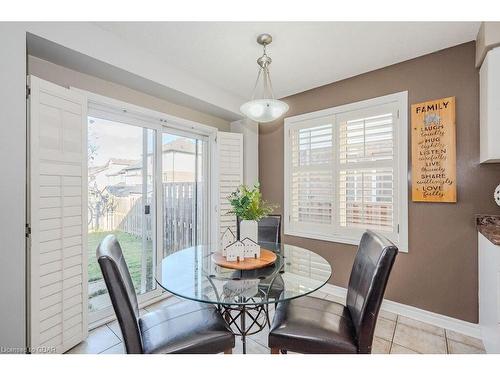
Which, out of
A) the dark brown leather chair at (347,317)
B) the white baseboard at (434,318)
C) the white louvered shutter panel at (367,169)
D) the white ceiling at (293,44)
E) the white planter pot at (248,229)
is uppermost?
the white ceiling at (293,44)

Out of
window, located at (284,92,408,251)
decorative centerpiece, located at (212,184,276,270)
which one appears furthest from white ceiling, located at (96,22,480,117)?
decorative centerpiece, located at (212,184,276,270)

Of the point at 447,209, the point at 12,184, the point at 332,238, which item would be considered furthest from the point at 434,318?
the point at 12,184

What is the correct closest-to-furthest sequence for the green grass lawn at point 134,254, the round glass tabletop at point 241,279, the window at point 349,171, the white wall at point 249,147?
the round glass tabletop at point 241,279 < the window at point 349,171 < the green grass lawn at point 134,254 < the white wall at point 249,147

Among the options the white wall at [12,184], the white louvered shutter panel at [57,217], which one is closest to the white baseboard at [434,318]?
the white louvered shutter panel at [57,217]

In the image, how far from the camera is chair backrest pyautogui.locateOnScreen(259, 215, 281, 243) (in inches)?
102

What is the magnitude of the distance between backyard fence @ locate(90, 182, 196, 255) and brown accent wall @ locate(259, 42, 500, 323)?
240cm

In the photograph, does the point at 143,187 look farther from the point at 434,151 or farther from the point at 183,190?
the point at 434,151

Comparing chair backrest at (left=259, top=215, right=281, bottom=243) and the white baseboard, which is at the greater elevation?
chair backrest at (left=259, top=215, right=281, bottom=243)

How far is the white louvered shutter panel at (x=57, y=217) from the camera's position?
1.68m

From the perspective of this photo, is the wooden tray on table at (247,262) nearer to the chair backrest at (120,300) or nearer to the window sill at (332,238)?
the chair backrest at (120,300)

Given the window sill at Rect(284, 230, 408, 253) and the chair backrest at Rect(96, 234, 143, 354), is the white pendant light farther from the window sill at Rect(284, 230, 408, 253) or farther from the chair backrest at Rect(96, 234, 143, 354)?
the window sill at Rect(284, 230, 408, 253)

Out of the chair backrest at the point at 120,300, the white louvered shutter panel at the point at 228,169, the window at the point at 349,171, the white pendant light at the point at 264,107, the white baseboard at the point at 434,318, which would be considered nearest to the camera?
the chair backrest at the point at 120,300

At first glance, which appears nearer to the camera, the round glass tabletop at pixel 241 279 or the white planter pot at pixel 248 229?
the round glass tabletop at pixel 241 279

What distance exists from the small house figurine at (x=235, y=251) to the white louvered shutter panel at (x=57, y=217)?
1236mm
